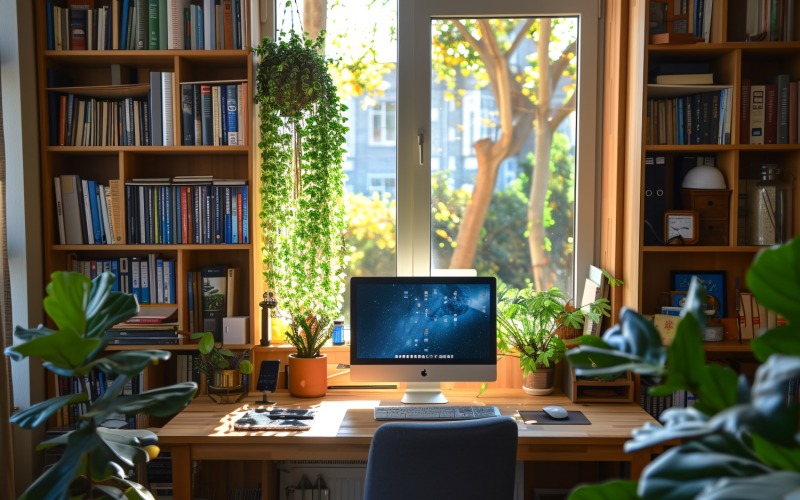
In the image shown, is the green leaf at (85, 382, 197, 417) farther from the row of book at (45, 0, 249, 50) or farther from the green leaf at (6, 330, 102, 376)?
the row of book at (45, 0, 249, 50)

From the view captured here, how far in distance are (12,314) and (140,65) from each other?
1104 mm

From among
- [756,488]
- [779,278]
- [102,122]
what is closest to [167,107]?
[102,122]

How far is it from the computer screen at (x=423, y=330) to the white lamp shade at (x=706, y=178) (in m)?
0.86

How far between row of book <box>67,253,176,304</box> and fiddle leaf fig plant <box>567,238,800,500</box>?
2.39 metres

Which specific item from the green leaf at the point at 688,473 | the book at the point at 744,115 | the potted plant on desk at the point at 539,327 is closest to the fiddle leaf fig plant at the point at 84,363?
the green leaf at the point at 688,473

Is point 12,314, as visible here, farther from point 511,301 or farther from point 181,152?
point 511,301

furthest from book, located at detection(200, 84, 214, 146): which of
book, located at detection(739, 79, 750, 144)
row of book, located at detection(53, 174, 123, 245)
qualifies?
book, located at detection(739, 79, 750, 144)

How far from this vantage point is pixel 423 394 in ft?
10.3

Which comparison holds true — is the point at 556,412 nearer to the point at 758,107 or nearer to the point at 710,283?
the point at 710,283

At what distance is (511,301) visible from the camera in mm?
3309

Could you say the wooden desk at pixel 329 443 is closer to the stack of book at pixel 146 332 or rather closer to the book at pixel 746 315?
the stack of book at pixel 146 332

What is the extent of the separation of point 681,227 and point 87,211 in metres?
2.29

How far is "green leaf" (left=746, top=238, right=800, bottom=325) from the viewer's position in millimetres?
976

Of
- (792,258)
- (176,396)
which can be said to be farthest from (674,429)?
(176,396)
